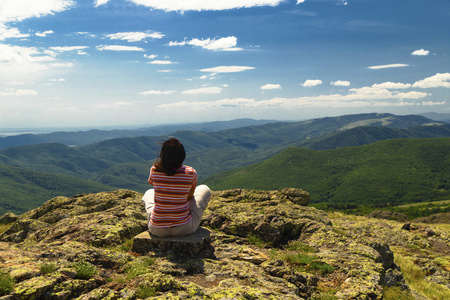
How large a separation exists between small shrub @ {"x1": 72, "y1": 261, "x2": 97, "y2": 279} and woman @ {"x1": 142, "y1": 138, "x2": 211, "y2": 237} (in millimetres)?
2971

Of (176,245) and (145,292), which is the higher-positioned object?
(145,292)

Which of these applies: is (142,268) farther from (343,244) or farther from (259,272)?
(343,244)

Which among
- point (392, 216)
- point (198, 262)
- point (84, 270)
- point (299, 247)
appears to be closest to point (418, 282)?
point (299, 247)

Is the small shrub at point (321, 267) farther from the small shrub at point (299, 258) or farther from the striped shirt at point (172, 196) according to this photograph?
the striped shirt at point (172, 196)

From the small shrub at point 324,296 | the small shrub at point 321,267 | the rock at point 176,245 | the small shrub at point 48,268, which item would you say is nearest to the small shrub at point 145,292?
the small shrub at point 48,268

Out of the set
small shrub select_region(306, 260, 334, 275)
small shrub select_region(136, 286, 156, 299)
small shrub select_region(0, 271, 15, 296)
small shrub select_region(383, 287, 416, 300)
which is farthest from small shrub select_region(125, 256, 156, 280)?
small shrub select_region(383, 287, 416, 300)

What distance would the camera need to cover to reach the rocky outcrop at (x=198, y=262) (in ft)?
24.5

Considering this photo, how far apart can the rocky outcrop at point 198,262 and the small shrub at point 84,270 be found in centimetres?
3

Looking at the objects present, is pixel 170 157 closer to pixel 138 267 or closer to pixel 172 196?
pixel 172 196

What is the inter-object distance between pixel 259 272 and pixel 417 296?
792cm

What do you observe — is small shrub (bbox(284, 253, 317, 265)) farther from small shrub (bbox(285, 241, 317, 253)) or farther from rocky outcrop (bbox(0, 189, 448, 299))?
small shrub (bbox(285, 241, 317, 253))

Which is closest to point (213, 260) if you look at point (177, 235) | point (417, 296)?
point (177, 235)

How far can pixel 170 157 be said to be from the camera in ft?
33.2

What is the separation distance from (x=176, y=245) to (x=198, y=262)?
4.27 feet
